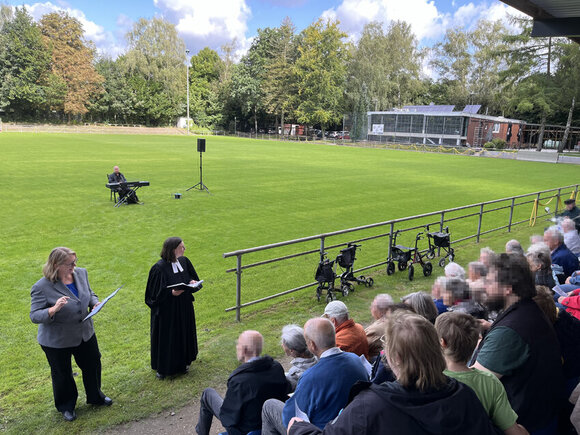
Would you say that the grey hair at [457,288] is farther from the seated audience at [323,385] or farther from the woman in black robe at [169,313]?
the woman in black robe at [169,313]

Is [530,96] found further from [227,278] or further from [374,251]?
[227,278]

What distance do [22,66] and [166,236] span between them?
263 ft

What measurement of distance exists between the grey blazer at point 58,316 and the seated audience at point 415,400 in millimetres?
3193

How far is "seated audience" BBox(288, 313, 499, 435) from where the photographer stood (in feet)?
5.96

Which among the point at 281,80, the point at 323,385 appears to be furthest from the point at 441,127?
the point at 323,385

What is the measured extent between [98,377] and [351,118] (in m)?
75.4

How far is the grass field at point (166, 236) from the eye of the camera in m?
5.02

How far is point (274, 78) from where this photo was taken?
2953 inches

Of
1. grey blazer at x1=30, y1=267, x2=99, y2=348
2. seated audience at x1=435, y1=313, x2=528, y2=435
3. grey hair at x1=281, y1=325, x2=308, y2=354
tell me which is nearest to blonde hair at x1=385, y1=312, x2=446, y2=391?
seated audience at x1=435, y1=313, x2=528, y2=435

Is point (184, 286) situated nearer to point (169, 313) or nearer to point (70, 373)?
point (169, 313)

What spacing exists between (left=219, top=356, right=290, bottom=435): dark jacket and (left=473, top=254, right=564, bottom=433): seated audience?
145cm

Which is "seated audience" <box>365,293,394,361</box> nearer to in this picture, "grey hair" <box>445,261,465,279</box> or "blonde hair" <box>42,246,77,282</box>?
"grey hair" <box>445,261,465,279</box>

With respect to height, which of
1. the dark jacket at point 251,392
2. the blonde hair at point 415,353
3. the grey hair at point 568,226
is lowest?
the dark jacket at point 251,392

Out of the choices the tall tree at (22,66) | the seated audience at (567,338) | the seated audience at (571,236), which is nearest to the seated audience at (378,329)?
the seated audience at (567,338)
